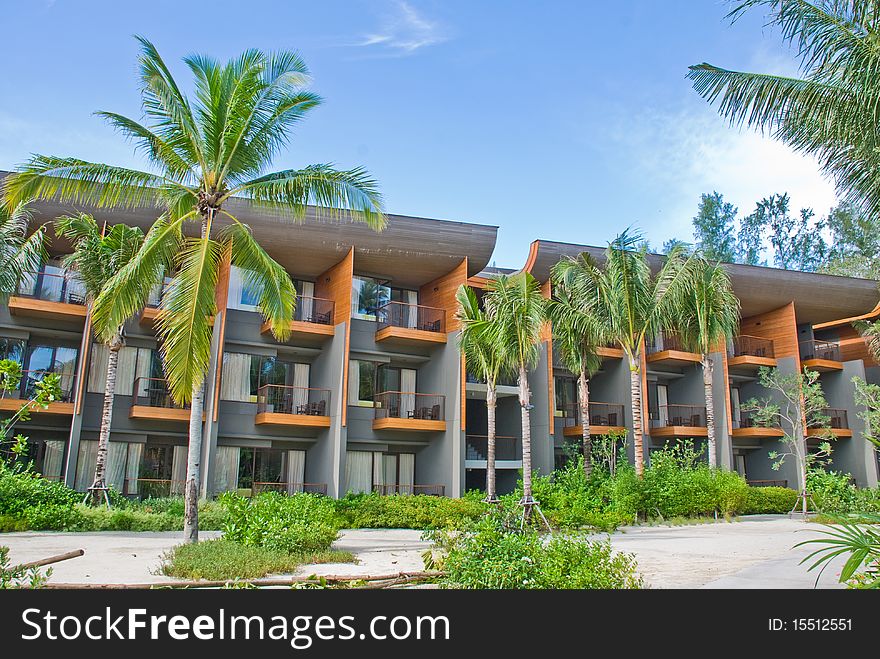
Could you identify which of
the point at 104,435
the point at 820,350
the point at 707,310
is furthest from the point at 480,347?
the point at 820,350

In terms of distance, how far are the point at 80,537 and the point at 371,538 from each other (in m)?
6.85

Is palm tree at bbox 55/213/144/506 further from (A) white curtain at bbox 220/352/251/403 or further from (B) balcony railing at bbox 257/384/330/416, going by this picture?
(B) balcony railing at bbox 257/384/330/416

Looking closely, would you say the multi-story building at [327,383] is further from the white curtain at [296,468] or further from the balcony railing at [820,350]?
the balcony railing at [820,350]

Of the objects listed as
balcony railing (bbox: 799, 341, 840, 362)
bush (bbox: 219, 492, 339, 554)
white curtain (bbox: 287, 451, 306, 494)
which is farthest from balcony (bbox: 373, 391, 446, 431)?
balcony railing (bbox: 799, 341, 840, 362)

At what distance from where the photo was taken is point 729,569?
11.3 m

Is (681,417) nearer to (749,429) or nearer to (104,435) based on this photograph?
(749,429)

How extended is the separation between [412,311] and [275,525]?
18.1 meters

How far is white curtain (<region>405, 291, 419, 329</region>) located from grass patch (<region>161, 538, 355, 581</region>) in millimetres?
17131

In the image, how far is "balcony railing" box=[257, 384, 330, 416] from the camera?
84.6 feet

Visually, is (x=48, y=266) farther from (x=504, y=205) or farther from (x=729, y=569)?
(x=729, y=569)

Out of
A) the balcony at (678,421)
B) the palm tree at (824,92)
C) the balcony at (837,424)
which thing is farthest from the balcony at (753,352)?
the palm tree at (824,92)

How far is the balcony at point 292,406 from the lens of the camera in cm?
2498

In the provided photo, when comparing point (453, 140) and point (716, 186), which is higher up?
point (716, 186)
